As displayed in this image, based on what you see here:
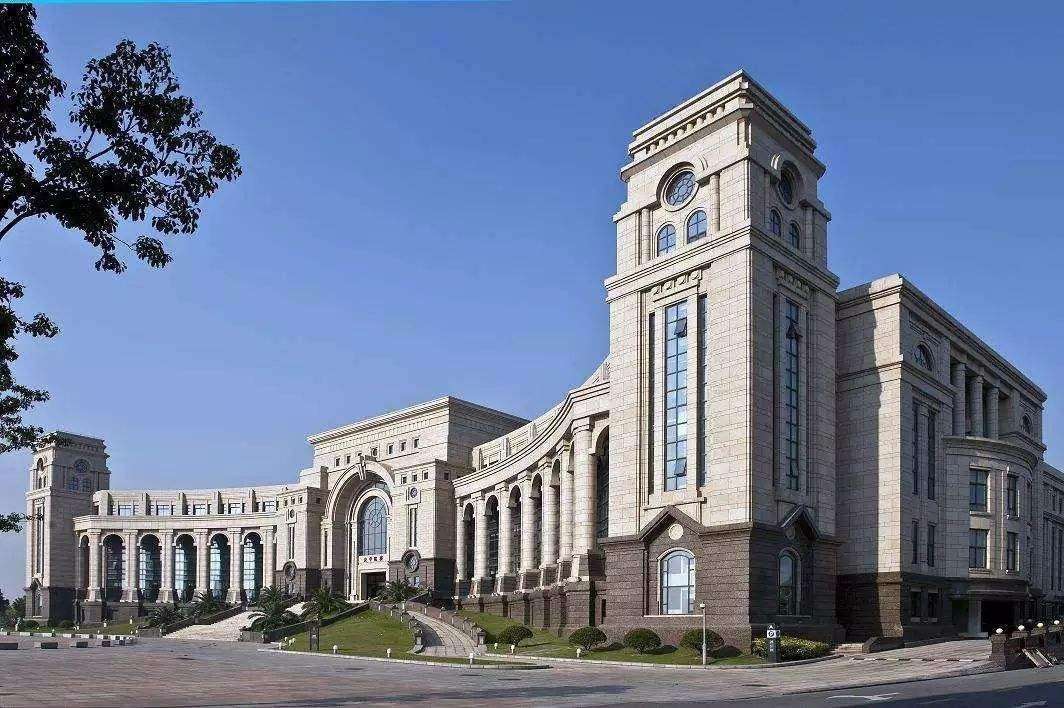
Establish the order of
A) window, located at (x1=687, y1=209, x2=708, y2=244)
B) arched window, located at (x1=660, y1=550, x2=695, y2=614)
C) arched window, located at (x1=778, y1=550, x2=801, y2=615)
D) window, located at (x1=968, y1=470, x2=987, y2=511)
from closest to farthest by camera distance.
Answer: arched window, located at (x1=778, y1=550, x2=801, y2=615), arched window, located at (x1=660, y1=550, x2=695, y2=614), window, located at (x1=687, y1=209, x2=708, y2=244), window, located at (x1=968, y1=470, x2=987, y2=511)

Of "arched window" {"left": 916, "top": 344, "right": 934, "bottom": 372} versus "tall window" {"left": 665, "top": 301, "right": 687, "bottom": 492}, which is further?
"arched window" {"left": 916, "top": 344, "right": 934, "bottom": 372}

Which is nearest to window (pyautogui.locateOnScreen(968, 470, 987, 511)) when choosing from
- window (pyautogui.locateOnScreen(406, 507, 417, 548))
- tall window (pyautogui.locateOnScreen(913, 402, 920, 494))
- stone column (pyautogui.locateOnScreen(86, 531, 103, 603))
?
tall window (pyautogui.locateOnScreen(913, 402, 920, 494))

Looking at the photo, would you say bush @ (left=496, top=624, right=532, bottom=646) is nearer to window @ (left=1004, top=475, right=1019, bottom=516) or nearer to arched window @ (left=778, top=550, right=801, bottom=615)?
arched window @ (left=778, top=550, right=801, bottom=615)

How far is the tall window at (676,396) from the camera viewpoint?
58719mm

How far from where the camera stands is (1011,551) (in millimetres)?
68500

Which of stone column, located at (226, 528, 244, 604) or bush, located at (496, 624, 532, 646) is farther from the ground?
bush, located at (496, 624, 532, 646)

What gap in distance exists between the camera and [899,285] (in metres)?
63.1

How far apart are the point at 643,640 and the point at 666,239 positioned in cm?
2473

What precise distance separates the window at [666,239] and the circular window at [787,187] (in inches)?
282

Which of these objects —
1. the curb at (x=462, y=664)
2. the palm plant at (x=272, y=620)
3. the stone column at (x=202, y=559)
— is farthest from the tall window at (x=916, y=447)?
the stone column at (x=202, y=559)

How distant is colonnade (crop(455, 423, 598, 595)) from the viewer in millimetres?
69938

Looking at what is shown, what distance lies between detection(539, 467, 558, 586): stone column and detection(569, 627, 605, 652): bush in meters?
18.0

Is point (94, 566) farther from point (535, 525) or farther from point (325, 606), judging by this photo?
point (535, 525)

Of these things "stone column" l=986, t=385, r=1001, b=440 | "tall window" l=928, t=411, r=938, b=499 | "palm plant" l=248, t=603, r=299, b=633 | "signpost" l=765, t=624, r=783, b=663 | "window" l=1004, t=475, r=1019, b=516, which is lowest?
"palm plant" l=248, t=603, r=299, b=633
